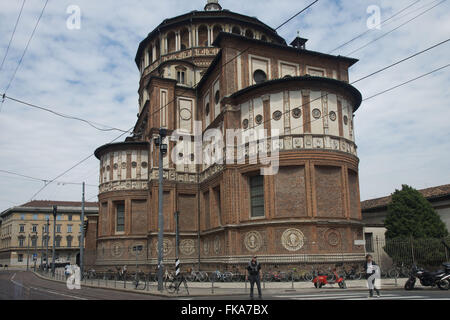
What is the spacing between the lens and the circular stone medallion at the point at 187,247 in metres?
35.9

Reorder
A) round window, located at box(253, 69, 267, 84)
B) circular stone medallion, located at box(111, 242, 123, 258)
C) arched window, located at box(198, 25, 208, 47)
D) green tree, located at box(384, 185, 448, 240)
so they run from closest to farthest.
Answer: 1. green tree, located at box(384, 185, 448, 240)
2. round window, located at box(253, 69, 267, 84)
3. circular stone medallion, located at box(111, 242, 123, 258)
4. arched window, located at box(198, 25, 208, 47)

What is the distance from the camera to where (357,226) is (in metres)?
28.3

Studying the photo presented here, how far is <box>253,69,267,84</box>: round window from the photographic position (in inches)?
1264

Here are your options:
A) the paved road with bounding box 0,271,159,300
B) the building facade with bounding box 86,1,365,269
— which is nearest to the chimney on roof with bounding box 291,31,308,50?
the building facade with bounding box 86,1,365,269

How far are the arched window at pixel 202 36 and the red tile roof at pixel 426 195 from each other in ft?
77.6

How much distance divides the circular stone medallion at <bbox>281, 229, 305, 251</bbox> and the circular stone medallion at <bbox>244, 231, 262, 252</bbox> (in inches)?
63.2

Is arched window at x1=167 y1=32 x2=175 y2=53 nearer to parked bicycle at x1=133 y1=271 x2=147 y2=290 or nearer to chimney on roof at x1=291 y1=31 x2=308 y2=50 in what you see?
chimney on roof at x1=291 y1=31 x2=308 y2=50

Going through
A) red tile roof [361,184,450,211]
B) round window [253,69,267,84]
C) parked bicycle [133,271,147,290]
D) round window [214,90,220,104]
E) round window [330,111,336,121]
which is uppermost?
round window [253,69,267,84]

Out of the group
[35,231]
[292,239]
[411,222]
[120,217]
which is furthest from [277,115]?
[35,231]

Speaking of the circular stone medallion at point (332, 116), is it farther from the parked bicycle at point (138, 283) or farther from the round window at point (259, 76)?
the parked bicycle at point (138, 283)

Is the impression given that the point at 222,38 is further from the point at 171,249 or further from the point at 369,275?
the point at 369,275

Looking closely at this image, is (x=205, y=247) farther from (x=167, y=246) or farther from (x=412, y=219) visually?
(x=412, y=219)

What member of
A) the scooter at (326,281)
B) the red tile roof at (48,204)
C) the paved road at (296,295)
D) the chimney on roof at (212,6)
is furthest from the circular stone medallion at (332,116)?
the red tile roof at (48,204)

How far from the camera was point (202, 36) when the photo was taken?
1727 inches
